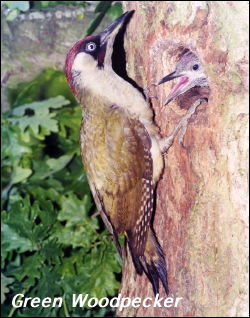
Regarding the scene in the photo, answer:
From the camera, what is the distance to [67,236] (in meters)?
2.26

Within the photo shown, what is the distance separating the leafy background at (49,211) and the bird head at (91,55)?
0.60 meters

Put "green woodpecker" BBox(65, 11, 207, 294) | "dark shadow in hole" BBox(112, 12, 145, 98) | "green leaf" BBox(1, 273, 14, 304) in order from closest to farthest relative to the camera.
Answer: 1. "green woodpecker" BBox(65, 11, 207, 294)
2. "dark shadow in hole" BBox(112, 12, 145, 98)
3. "green leaf" BBox(1, 273, 14, 304)

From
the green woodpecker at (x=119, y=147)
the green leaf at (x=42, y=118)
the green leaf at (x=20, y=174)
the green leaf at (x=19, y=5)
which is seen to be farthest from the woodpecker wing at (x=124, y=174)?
the green leaf at (x=19, y=5)

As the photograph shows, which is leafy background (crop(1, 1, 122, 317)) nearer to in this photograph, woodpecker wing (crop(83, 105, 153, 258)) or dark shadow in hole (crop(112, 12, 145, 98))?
dark shadow in hole (crop(112, 12, 145, 98))

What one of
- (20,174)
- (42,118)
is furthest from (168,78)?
(20,174)

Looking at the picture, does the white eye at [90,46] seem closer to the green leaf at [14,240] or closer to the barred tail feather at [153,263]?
the barred tail feather at [153,263]

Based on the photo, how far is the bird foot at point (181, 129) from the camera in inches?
50.5

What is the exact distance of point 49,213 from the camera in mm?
2252

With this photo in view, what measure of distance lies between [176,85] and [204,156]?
18 cm

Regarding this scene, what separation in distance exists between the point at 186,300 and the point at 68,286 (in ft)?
3.01

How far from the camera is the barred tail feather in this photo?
1434 mm

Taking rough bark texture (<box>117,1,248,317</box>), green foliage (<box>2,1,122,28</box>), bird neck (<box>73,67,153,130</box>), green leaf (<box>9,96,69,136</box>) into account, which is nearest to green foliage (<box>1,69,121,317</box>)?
green leaf (<box>9,96,69,136</box>)

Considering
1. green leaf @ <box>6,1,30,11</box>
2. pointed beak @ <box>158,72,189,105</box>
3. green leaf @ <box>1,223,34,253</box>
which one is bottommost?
green leaf @ <box>1,223,34,253</box>

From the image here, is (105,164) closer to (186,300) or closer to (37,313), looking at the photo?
(186,300)
